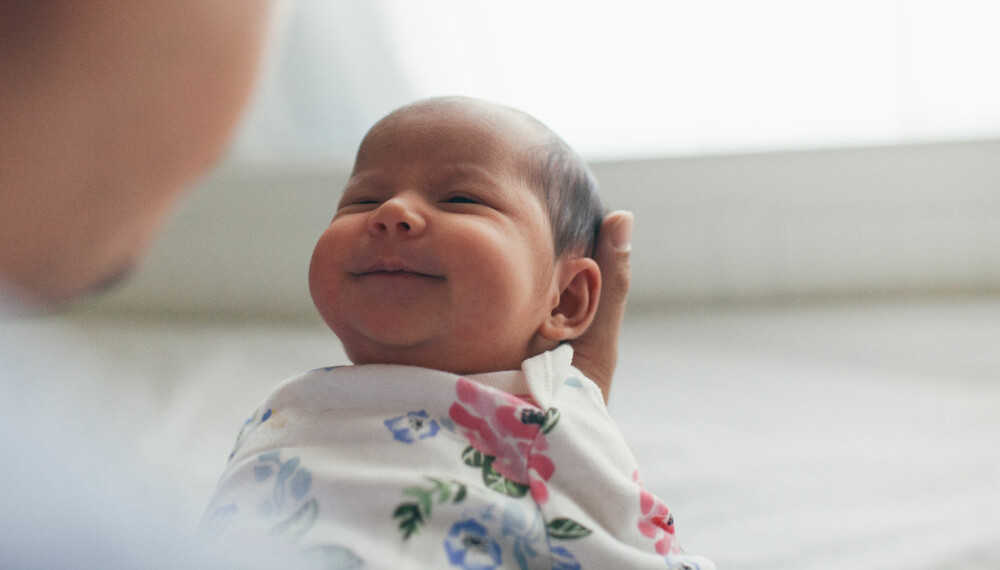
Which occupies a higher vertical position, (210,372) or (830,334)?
(830,334)

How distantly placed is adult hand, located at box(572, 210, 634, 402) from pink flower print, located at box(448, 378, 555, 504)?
0.94 ft

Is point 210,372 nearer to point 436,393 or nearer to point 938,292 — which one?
point 436,393

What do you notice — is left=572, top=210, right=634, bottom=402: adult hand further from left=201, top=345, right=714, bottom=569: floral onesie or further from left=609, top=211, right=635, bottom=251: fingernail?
left=201, top=345, right=714, bottom=569: floral onesie

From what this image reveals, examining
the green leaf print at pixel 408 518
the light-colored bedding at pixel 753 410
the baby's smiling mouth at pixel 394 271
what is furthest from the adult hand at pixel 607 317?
the green leaf print at pixel 408 518

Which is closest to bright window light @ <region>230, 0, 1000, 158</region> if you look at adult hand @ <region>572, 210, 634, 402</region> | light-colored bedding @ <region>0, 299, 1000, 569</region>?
light-colored bedding @ <region>0, 299, 1000, 569</region>

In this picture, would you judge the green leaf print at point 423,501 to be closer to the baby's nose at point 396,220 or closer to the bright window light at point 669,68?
the baby's nose at point 396,220

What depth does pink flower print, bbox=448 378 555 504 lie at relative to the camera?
609mm

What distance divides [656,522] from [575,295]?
232 mm

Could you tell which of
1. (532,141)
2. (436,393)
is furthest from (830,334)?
(436,393)

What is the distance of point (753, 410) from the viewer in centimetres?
110

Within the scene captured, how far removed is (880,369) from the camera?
1.22 meters

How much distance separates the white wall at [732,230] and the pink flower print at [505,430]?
1.08 meters

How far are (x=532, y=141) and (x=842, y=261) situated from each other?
3.53 feet

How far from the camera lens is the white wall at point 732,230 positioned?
1.61 m
